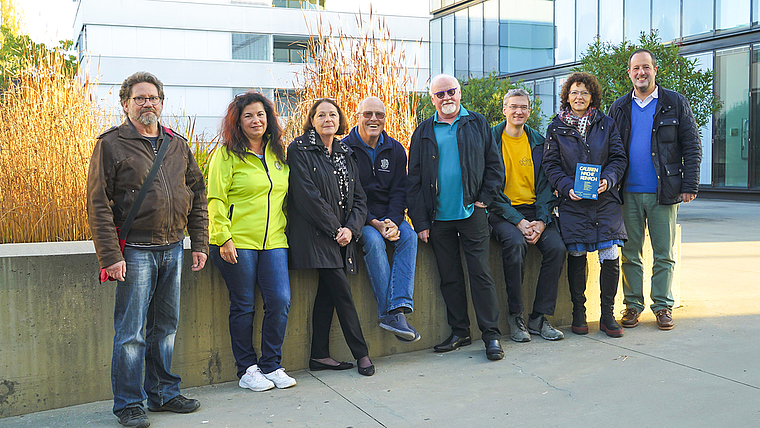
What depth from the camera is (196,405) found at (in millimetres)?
3375

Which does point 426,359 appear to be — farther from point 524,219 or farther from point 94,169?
point 94,169

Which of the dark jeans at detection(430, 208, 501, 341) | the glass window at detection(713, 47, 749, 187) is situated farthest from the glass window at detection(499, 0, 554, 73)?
the dark jeans at detection(430, 208, 501, 341)

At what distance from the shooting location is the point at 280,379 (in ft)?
12.1

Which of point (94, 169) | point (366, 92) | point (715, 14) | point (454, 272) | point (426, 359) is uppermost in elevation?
point (715, 14)

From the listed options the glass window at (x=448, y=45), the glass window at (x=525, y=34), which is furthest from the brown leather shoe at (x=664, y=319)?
the glass window at (x=448, y=45)

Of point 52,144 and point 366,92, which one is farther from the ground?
point 366,92

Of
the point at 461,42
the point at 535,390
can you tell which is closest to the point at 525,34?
the point at 461,42

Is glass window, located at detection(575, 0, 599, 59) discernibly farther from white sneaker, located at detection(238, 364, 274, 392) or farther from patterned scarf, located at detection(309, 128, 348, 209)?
white sneaker, located at detection(238, 364, 274, 392)

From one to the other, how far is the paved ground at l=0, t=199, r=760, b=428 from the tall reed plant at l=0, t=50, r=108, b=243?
198 centimetres

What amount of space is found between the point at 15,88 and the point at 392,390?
4.47 m

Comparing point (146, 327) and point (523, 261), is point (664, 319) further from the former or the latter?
point (146, 327)

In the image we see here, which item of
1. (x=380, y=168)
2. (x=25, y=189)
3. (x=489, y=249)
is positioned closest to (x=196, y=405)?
(x=380, y=168)

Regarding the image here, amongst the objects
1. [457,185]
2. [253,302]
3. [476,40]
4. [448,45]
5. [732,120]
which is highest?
[448,45]

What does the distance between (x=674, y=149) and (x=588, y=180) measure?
2.42ft
